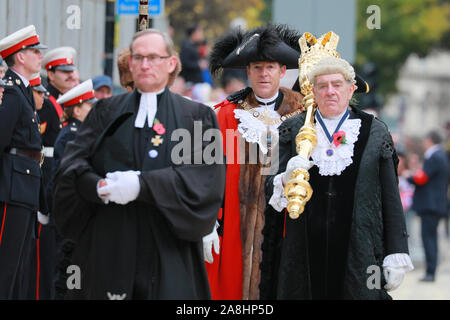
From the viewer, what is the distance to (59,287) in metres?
8.27

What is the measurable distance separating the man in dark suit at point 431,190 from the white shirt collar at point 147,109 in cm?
1031

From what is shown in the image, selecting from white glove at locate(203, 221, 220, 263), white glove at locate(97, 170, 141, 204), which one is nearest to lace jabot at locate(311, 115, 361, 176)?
white glove at locate(203, 221, 220, 263)

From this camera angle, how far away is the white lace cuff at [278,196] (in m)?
6.57

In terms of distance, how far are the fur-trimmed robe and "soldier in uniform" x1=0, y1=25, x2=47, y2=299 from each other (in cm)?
149

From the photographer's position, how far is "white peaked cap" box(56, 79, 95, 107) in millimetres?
9219

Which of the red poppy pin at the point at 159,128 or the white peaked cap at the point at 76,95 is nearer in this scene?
the red poppy pin at the point at 159,128

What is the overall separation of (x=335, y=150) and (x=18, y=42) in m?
2.86

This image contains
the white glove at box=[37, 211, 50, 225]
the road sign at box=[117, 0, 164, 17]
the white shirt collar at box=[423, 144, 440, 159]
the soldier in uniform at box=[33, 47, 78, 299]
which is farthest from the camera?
the white shirt collar at box=[423, 144, 440, 159]

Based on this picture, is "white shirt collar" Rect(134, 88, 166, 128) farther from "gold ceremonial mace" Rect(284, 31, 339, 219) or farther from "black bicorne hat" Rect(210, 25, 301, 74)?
"black bicorne hat" Rect(210, 25, 301, 74)

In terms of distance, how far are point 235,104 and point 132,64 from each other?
2.43m

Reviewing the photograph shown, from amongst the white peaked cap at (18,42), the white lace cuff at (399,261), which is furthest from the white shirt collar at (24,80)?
the white lace cuff at (399,261)

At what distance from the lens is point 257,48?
809cm

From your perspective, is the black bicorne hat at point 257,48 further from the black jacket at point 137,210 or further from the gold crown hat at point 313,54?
the black jacket at point 137,210
